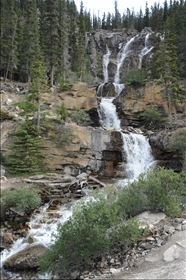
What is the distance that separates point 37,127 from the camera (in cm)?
2141

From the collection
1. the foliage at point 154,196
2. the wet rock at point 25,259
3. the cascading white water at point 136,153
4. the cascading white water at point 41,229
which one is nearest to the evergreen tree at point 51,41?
the cascading white water at point 136,153

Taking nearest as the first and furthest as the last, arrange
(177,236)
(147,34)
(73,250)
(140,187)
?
(73,250) → (177,236) → (140,187) → (147,34)

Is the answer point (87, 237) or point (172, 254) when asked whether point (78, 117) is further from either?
point (172, 254)

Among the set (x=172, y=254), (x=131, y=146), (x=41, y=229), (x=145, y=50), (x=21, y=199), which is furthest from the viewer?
(x=145, y=50)

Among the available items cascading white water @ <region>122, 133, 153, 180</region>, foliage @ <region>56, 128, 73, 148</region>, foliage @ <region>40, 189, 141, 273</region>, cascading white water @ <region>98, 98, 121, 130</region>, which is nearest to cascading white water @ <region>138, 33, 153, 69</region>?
cascading white water @ <region>98, 98, 121, 130</region>

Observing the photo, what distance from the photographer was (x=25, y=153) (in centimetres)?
2019

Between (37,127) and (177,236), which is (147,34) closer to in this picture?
(37,127)

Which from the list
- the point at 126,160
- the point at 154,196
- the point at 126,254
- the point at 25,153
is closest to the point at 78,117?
the point at 126,160

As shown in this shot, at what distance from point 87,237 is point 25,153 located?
1292cm

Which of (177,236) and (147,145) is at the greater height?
(147,145)

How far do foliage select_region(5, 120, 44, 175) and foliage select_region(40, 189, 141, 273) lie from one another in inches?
457

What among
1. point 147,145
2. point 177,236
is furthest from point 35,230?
point 147,145

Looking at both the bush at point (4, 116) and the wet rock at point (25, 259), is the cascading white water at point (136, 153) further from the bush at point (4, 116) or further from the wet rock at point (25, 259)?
the wet rock at point (25, 259)

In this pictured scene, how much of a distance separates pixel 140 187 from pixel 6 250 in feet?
21.1
